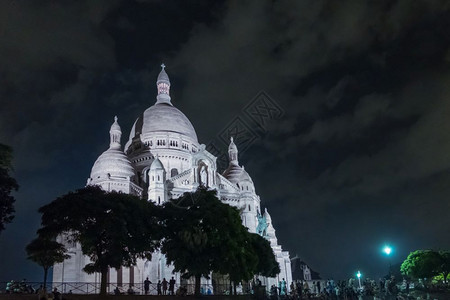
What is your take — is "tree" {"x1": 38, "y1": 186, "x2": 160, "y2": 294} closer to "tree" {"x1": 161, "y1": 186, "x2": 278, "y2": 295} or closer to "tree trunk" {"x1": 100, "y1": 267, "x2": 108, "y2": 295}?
"tree trunk" {"x1": 100, "y1": 267, "x2": 108, "y2": 295}

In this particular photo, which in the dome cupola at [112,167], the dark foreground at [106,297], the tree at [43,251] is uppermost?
Answer: the dome cupola at [112,167]

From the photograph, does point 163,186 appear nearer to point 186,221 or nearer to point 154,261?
point 154,261

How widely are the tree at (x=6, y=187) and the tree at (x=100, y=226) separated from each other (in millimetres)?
4255

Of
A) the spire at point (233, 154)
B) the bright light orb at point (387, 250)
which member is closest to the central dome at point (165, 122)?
the spire at point (233, 154)

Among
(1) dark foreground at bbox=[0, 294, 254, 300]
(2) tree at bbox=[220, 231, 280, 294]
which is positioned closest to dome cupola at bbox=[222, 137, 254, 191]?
(2) tree at bbox=[220, 231, 280, 294]

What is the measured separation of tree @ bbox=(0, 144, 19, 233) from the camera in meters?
31.9

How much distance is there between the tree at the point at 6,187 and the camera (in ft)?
105

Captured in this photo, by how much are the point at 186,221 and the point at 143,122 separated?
50.1 meters

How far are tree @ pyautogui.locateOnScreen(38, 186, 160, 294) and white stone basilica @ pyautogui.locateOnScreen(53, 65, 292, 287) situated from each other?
19496 mm

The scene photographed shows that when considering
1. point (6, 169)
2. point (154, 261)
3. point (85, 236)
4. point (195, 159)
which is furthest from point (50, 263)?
point (195, 159)

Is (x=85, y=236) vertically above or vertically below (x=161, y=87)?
below

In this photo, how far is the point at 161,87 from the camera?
95938 mm

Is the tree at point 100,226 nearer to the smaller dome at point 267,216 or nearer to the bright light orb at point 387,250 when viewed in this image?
the bright light orb at point 387,250

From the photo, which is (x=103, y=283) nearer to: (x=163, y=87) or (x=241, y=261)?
(x=241, y=261)
